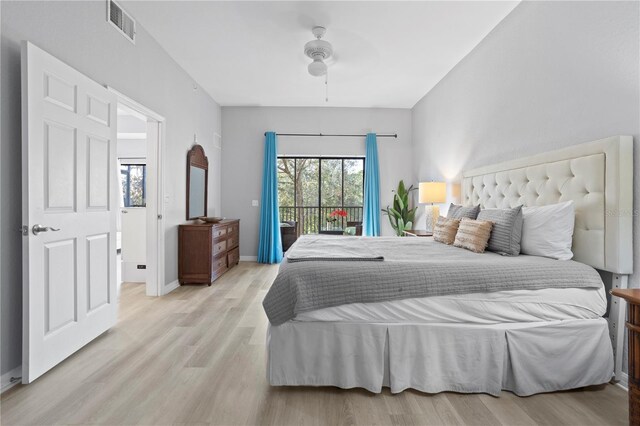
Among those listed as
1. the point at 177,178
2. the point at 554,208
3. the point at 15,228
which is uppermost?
the point at 177,178

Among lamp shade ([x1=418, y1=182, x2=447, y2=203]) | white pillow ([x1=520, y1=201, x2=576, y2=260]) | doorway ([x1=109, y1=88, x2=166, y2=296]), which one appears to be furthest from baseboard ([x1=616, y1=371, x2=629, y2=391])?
doorway ([x1=109, y1=88, x2=166, y2=296])

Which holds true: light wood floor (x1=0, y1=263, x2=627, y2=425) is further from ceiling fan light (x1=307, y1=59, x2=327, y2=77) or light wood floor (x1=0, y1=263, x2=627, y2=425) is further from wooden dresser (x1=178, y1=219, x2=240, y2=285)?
ceiling fan light (x1=307, y1=59, x2=327, y2=77)

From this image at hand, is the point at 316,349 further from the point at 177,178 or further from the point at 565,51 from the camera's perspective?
the point at 177,178

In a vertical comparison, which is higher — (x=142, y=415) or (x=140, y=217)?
(x=140, y=217)

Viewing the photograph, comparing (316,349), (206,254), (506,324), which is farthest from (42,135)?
(506,324)

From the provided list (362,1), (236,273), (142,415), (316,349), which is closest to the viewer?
(142,415)

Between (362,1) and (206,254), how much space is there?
10.8 feet

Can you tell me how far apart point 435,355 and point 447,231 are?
144 cm

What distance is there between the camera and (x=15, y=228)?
1.88 m

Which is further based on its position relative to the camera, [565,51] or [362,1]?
[362,1]

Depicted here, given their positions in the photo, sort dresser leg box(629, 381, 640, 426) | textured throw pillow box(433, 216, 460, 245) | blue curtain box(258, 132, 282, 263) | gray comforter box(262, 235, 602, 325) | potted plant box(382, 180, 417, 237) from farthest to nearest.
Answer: blue curtain box(258, 132, 282, 263)
potted plant box(382, 180, 417, 237)
textured throw pillow box(433, 216, 460, 245)
gray comforter box(262, 235, 602, 325)
dresser leg box(629, 381, 640, 426)

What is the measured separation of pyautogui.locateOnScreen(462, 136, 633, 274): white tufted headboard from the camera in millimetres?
1812

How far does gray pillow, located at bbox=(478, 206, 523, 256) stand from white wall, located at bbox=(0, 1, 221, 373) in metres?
3.18

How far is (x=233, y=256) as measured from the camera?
5.14m
